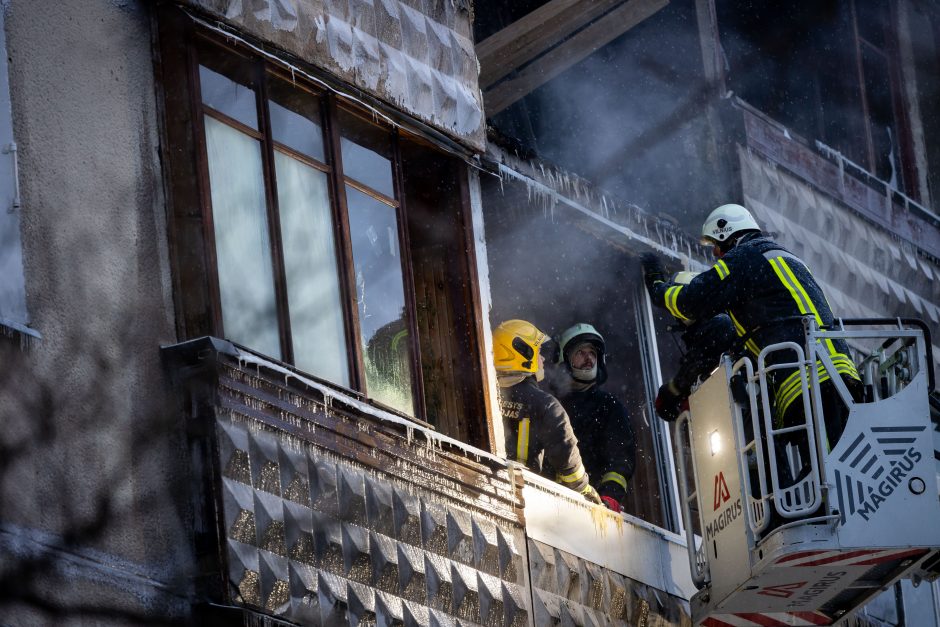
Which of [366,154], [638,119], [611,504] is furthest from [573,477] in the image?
[638,119]

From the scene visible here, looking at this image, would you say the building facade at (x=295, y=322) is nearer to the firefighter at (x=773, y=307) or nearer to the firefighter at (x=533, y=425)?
the firefighter at (x=533, y=425)

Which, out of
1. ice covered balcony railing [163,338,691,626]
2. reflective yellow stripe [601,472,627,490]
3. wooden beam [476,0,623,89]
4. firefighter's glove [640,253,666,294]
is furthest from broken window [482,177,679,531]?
ice covered balcony railing [163,338,691,626]

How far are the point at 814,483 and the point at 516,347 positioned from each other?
8.57ft

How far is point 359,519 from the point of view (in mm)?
8148

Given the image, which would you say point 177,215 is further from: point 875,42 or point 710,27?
point 875,42

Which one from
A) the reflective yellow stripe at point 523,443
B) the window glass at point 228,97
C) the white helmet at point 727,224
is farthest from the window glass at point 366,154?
the white helmet at point 727,224

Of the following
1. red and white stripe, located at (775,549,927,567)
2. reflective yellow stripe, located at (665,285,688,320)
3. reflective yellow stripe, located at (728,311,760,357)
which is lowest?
red and white stripe, located at (775,549,927,567)

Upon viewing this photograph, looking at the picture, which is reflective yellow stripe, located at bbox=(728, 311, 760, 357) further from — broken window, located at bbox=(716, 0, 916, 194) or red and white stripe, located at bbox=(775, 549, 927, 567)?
broken window, located at bbox=(716, 0, 916, 194)

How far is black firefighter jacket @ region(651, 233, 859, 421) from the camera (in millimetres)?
9578

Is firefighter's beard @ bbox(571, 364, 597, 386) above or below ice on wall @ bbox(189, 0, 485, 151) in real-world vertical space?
below

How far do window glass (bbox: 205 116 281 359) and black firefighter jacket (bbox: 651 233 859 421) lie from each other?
2.81m

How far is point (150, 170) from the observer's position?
7668 millimetres

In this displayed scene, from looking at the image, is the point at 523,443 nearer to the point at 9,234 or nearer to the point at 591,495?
the point at 591,495

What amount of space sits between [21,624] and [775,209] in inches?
344
